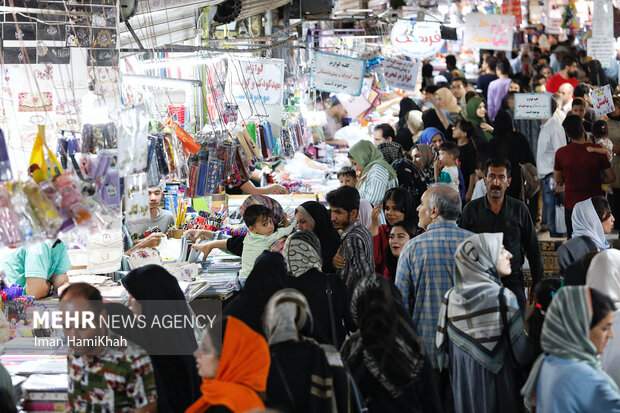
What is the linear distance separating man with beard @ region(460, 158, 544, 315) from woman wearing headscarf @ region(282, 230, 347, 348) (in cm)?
160

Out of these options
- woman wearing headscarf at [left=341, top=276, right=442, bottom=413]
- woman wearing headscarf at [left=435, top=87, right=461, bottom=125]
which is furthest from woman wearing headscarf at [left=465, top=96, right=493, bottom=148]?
woman wearing headscarf at [left=341, top=276, right=442, bottom=413]

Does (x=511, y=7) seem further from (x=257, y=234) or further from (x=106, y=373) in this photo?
(x=106, y=373)

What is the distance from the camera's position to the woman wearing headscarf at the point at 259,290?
4617mm

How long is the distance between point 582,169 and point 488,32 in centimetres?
745

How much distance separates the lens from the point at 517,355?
4465 mm

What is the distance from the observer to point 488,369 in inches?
178

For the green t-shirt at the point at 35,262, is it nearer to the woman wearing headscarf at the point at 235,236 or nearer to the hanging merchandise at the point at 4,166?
the woman wearing headscarf at the point at 235,236

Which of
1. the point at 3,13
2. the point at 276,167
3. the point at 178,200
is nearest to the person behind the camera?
the point at 3,13

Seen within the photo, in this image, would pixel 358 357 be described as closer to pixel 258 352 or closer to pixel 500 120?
pixel 258 352

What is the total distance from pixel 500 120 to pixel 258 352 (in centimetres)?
856

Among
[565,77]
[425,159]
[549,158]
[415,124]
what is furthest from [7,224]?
[565,77]

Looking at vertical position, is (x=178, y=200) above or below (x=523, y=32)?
below

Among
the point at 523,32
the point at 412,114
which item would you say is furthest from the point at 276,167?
the point at 523,32

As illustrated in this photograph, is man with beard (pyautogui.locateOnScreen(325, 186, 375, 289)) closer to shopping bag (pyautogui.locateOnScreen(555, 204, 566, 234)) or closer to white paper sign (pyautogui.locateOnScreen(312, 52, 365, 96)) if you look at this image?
white paper sign (pyautogui.locateOnScreen(312, 52, 365, 96))
